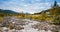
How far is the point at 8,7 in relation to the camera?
4633 millimetres

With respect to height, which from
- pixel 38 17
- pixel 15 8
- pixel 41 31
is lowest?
pixel 41 31

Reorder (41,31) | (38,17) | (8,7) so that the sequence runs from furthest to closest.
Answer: (38,17), (8,7), (41,31)

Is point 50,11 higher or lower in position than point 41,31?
higher

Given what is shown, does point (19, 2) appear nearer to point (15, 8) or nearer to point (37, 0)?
point (15, 8)

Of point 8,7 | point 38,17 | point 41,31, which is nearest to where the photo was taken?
point 41,31

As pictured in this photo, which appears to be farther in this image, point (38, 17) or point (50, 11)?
point (38, 17)

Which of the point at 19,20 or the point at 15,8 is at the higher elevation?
the point at 15,8

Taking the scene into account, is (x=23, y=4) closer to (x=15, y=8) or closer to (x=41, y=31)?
(x=15, y=8)

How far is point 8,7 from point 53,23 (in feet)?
5.23

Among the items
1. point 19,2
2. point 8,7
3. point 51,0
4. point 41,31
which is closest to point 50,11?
point 51,0

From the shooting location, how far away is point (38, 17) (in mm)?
5074

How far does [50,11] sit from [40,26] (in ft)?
2.01

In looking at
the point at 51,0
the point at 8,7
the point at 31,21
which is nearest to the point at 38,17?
the point at 31,21

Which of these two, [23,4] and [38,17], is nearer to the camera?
[23,4]
